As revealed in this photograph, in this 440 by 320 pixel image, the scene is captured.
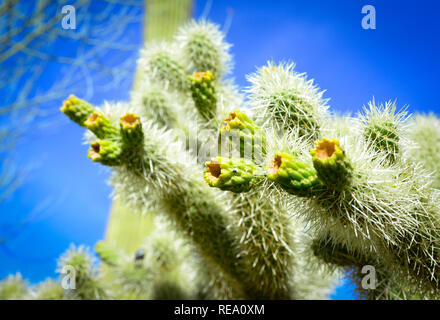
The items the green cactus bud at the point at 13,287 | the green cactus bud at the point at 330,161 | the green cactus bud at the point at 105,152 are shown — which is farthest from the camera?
the green cactus bud at the point at 13,287

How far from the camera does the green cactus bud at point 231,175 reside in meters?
0.65

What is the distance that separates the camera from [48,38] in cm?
185

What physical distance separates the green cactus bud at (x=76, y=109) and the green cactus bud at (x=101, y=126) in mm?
112

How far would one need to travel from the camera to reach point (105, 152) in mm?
884

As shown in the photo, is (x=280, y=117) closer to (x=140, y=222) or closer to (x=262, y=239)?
(x=262, y=239)

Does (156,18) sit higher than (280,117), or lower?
higher

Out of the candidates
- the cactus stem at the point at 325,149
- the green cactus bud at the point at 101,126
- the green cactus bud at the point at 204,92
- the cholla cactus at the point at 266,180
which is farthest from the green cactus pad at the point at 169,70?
the cactus stem at the point at 325,149

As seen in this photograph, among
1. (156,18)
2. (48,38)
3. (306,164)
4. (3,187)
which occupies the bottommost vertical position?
(306,164)

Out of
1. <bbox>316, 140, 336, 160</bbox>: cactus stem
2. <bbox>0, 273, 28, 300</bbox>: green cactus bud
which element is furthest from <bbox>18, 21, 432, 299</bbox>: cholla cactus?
<bbox>0, 273, 28, 300</bbox>: green cactus bud

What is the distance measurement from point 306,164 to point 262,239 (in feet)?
1.50

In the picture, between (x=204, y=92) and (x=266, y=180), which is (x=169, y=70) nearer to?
(x=204, y=92)

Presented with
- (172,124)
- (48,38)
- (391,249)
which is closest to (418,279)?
(391,249)

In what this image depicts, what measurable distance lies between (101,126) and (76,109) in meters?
0.15

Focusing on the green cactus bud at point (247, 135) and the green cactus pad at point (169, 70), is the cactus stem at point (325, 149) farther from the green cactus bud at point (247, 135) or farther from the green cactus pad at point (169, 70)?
the green cactus pad at point (169, 70)
